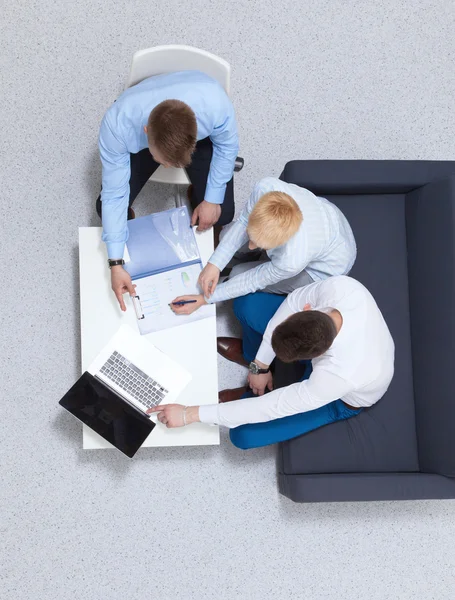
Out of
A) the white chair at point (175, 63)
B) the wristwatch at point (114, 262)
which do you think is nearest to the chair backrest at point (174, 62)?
the white chair at point (175, 63)

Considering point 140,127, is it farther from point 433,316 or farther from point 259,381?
point 433,316

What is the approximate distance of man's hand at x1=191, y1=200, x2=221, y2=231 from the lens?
2115mm

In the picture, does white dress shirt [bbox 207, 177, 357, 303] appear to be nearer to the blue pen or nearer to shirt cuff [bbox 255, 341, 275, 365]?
the blue pen

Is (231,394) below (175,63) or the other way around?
below

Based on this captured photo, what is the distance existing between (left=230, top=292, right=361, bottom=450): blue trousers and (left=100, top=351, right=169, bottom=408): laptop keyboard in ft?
1.32

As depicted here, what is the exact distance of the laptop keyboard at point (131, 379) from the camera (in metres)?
2.01

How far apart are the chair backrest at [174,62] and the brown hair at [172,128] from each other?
290mm

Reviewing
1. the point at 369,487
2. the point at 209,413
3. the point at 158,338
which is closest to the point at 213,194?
the point at 158,338

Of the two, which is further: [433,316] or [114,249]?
[433,316]

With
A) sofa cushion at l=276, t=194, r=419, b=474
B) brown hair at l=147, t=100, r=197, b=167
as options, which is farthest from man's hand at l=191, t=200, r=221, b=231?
sofa cushion at l=276, t=194, r=419, b=474

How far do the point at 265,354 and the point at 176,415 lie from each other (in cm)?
41

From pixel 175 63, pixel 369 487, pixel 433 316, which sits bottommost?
pixel 369 487

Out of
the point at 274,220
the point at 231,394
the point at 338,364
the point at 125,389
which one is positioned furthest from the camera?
the point at 231,394

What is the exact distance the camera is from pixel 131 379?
201cm
